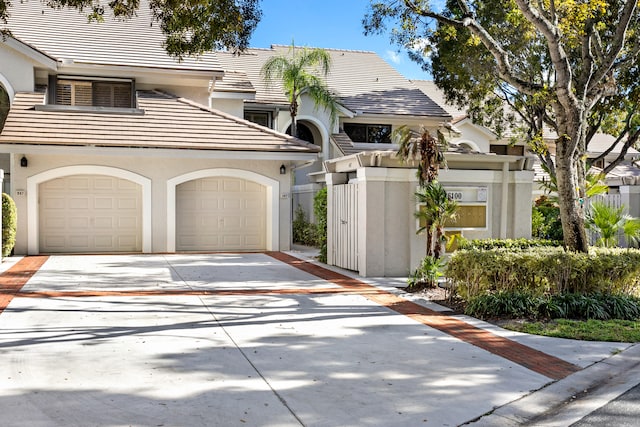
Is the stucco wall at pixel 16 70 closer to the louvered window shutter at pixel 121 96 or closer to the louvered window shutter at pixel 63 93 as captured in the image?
the louvered window shutter at pixel 63 93

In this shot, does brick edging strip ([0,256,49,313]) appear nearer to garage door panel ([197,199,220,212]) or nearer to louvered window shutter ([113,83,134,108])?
garage door panel ([197,199,220,212])

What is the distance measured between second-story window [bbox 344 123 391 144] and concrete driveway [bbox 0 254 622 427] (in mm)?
17662

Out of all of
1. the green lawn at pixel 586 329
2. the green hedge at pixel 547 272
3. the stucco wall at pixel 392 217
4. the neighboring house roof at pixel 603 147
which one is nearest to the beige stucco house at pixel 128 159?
the stucco wall at pixel 392 217

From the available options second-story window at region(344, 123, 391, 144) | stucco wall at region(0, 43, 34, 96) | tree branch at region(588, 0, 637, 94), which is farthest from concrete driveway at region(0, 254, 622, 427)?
second-story window at region(344, 123, 391, 144)

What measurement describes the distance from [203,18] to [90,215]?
9377 millimetres

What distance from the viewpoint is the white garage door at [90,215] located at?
18750mm

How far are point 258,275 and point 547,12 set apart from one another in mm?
8090

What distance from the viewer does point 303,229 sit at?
77.0ft

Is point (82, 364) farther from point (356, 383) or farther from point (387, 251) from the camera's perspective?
point (387, 251)

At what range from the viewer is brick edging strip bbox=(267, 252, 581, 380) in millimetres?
6961

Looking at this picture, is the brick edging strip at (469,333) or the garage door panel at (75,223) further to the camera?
the garage door panel at (75,223)

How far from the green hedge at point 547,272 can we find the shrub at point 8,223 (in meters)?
11.6

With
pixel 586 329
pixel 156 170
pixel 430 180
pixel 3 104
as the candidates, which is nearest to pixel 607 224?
pixel 430 180

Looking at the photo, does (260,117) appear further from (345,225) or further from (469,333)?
(469,333)
